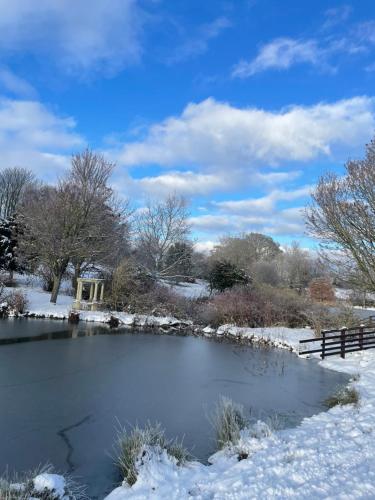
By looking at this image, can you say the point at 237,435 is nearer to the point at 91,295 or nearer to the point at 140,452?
the point at 140,452

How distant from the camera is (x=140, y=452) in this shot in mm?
5586

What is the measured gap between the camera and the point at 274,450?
5879 mm

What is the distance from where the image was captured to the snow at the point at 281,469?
4504 mm

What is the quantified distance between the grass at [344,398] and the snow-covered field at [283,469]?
125cm

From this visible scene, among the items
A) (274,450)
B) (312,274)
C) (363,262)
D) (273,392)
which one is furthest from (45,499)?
(312,274)

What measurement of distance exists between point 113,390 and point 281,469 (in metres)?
5.46

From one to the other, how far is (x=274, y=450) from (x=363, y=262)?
41.0 feet

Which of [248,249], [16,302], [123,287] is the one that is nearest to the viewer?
[16,302]

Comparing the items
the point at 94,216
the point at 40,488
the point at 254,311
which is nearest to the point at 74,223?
the point at 94,216

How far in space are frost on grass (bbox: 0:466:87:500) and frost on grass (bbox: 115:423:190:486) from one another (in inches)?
24.4

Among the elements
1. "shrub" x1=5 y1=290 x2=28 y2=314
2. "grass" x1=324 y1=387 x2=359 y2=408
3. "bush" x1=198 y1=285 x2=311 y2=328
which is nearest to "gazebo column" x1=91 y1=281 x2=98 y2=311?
"shrub" x1=5 y1=290 x2=28 y2=314

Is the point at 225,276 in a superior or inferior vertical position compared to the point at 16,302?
superior

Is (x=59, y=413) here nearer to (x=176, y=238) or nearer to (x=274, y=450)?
(x=274, y=450)

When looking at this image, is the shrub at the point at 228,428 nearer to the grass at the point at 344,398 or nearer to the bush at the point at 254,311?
the grass at the point at 344,398
